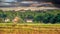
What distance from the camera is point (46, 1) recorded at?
2.22 m

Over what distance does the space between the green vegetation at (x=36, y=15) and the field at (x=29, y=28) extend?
0.19 feet

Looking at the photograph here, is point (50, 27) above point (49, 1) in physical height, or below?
below

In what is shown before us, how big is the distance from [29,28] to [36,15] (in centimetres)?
17

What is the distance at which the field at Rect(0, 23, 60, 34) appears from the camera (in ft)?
7.07

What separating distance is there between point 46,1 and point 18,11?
13.5 inches

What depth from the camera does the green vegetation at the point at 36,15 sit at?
7.18 ft

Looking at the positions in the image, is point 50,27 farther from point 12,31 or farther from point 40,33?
point 12,31

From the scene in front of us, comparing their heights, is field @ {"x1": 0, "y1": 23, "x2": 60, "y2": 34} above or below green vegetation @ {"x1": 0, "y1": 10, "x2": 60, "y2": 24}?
below

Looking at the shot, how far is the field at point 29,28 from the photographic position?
2.15 meters

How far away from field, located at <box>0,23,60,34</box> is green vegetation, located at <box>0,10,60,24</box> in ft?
0.19

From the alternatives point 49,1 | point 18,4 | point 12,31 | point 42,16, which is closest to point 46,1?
point 49,1

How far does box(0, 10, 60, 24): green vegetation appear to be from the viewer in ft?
7.18

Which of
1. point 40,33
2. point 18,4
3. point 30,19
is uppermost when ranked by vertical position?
point 18,4

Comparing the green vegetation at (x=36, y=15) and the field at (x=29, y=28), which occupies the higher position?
the green vegetation at (x=36, y=15)
